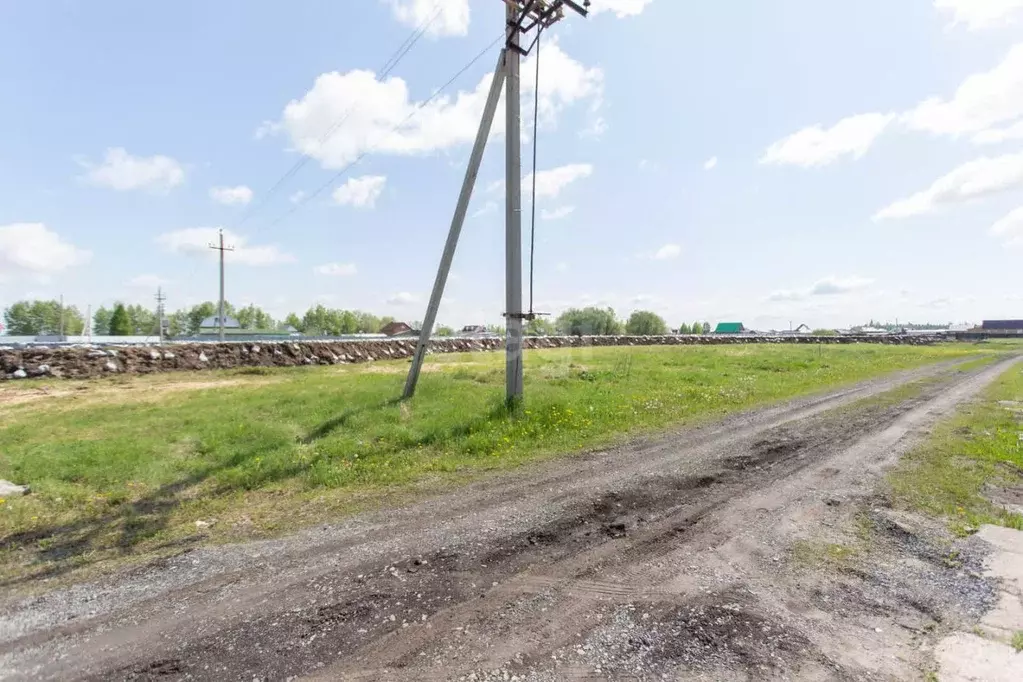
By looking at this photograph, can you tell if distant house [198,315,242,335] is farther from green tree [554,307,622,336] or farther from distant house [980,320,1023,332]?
distant house [980,320,1023,332]

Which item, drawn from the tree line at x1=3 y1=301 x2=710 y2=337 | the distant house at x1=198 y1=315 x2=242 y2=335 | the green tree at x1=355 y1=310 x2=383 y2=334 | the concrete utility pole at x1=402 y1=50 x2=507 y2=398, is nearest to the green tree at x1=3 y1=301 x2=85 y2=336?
the tree line at x1=3 y1=301 x2=710 y2=337

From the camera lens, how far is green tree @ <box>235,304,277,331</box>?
132137 millimetres

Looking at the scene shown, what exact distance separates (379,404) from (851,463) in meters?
8.83

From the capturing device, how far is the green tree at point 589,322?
66387 mm

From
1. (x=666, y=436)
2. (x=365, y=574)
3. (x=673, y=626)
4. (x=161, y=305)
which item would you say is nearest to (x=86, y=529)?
(x=365, y=574)

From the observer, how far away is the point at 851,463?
7.14m

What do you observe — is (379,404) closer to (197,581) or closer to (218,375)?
(197,581)

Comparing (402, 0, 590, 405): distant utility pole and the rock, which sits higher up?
(402, 0, 590, 405): distant utility pole

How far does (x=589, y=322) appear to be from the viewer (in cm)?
8206

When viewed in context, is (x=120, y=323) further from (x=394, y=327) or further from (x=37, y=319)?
(x=394, y=327)

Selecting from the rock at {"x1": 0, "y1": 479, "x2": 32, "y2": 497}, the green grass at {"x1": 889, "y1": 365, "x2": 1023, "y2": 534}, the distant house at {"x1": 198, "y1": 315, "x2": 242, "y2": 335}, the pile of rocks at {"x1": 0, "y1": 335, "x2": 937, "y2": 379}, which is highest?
the distant house at {"x1": 198, "y1": 315, "x2": 242, "y2": 335}

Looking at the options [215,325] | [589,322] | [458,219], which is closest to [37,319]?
[215,325]

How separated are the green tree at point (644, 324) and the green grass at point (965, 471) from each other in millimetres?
101123

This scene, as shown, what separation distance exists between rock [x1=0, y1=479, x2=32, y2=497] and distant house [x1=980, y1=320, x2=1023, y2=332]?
592ft
